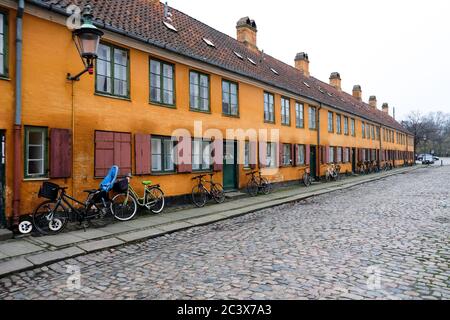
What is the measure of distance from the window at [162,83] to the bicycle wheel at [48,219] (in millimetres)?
4702

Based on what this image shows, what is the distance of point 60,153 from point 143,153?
260 cm

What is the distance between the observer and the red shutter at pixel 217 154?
13.6m

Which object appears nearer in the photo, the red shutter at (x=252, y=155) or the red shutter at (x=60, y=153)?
A: the red shutter at (x=60, y=153)

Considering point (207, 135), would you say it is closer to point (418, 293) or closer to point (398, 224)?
point (398, 224)

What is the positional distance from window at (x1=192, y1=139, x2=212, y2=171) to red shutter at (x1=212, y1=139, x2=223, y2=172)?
0.69 feet

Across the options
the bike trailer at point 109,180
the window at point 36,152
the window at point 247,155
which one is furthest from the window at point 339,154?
the window at point 36,152

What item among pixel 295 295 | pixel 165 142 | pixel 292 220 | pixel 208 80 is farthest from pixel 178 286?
pixel 208 80

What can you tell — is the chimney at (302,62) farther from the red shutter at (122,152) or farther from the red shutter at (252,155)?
the red shutter at (122,152)

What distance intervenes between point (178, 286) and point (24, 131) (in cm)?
561

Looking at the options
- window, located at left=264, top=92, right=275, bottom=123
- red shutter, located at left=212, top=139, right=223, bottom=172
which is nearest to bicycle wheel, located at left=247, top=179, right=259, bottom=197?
red shutter, located at left=212, top=139, right=223, bottom=172

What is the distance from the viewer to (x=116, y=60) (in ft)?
32.9

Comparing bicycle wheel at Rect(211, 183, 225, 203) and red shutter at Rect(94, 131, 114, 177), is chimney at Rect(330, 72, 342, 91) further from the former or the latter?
red shutter at Rect(94, 131, 114, 177)

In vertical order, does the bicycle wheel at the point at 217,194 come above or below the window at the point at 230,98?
below

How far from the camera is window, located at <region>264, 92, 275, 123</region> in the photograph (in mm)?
17398
